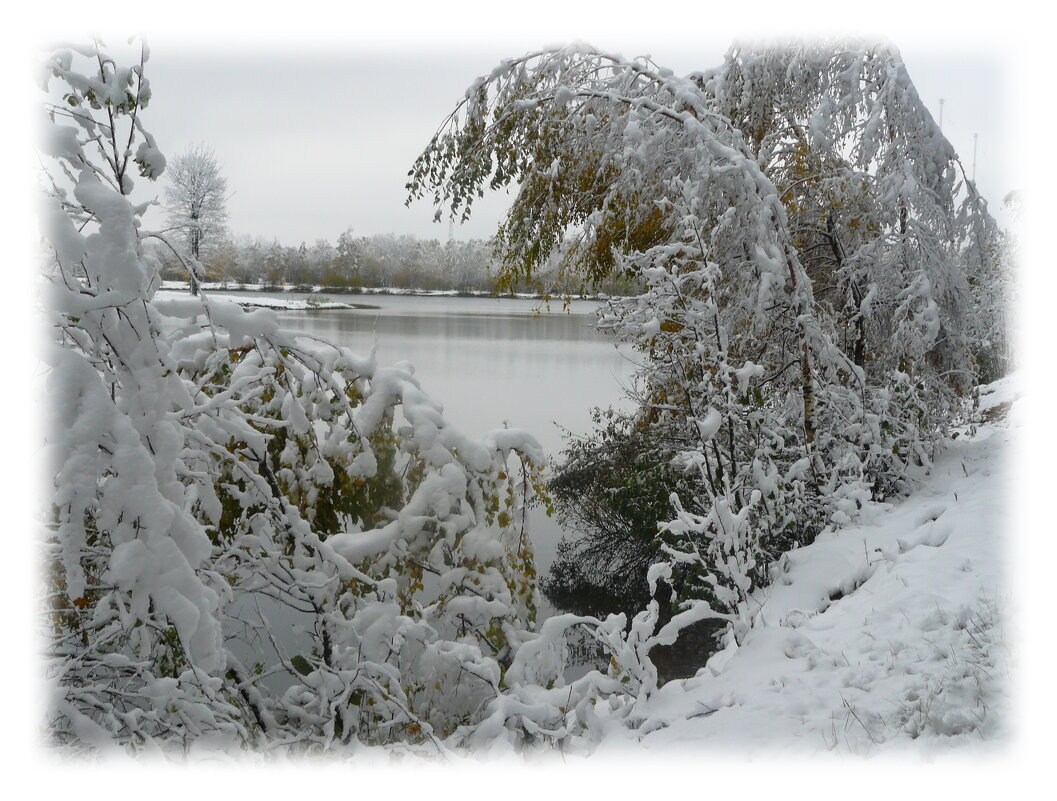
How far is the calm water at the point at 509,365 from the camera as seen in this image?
11773 mm

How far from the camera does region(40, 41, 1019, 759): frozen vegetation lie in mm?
2367

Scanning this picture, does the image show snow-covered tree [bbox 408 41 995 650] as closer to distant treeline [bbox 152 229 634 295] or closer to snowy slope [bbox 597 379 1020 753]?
snowy slope [bbox 597 379 1020 753]

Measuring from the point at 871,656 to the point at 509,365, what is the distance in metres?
15.3

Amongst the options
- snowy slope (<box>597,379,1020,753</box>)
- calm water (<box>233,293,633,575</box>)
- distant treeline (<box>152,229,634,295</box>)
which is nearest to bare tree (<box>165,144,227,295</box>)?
calm water (<box>233,293,633,575</box>)

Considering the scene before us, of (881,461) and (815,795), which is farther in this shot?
(881,461)

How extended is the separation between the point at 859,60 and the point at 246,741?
7.36 metres

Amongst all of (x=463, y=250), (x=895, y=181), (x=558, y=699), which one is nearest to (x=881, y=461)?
(x=895, y=181)

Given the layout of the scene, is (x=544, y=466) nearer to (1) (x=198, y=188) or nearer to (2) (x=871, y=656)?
(2) (x=871, y=656)

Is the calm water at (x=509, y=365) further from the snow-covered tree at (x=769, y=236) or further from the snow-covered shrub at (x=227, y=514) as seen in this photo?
the snow-covered shrub at (x=227, y=514)

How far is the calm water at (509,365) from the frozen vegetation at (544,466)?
1.42 metres

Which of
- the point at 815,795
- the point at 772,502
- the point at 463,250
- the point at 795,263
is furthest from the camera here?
the point at 463,250

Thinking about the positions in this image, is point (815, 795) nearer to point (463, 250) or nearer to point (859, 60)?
point (859, 60)

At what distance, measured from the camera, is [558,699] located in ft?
12.2

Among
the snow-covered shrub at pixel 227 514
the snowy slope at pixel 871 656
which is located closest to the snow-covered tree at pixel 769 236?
the snowy slope at pixel 871 656
